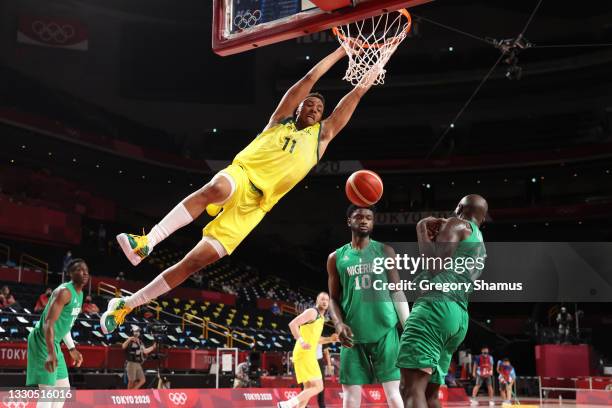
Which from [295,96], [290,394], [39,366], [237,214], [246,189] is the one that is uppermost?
[295,96]

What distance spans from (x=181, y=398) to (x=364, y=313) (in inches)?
288

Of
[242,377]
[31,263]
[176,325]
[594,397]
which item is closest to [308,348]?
[242,377]

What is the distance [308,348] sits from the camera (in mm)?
10594

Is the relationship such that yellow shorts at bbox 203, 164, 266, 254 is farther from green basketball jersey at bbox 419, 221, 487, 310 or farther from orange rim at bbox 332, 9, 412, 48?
orange rim at bbox 332, 9, 412, 48

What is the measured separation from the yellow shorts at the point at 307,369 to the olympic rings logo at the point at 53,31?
24.5 m

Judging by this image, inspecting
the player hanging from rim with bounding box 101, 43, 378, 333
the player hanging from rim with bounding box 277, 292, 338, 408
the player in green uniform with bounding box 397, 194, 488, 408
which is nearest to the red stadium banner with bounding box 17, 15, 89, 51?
the player hanging from rim with bounding box 277, 292, 338, 408

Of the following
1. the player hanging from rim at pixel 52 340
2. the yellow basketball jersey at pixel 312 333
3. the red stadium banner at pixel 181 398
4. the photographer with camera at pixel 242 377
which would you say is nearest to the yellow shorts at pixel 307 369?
the yellow basketball jersey at pixel 312 333

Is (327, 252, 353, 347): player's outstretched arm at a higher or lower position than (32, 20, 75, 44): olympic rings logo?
lower

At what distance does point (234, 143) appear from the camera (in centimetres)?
3422

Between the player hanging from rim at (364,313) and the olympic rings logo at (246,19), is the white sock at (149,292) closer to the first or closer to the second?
the player hanging from rim at (364,313)

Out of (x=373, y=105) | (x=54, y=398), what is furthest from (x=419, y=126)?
(x=54, y=398)

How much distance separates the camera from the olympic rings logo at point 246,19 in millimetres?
6355

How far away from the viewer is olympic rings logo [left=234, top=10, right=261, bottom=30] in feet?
20.9

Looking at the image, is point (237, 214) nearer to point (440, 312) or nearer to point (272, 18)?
point (272, 18)
